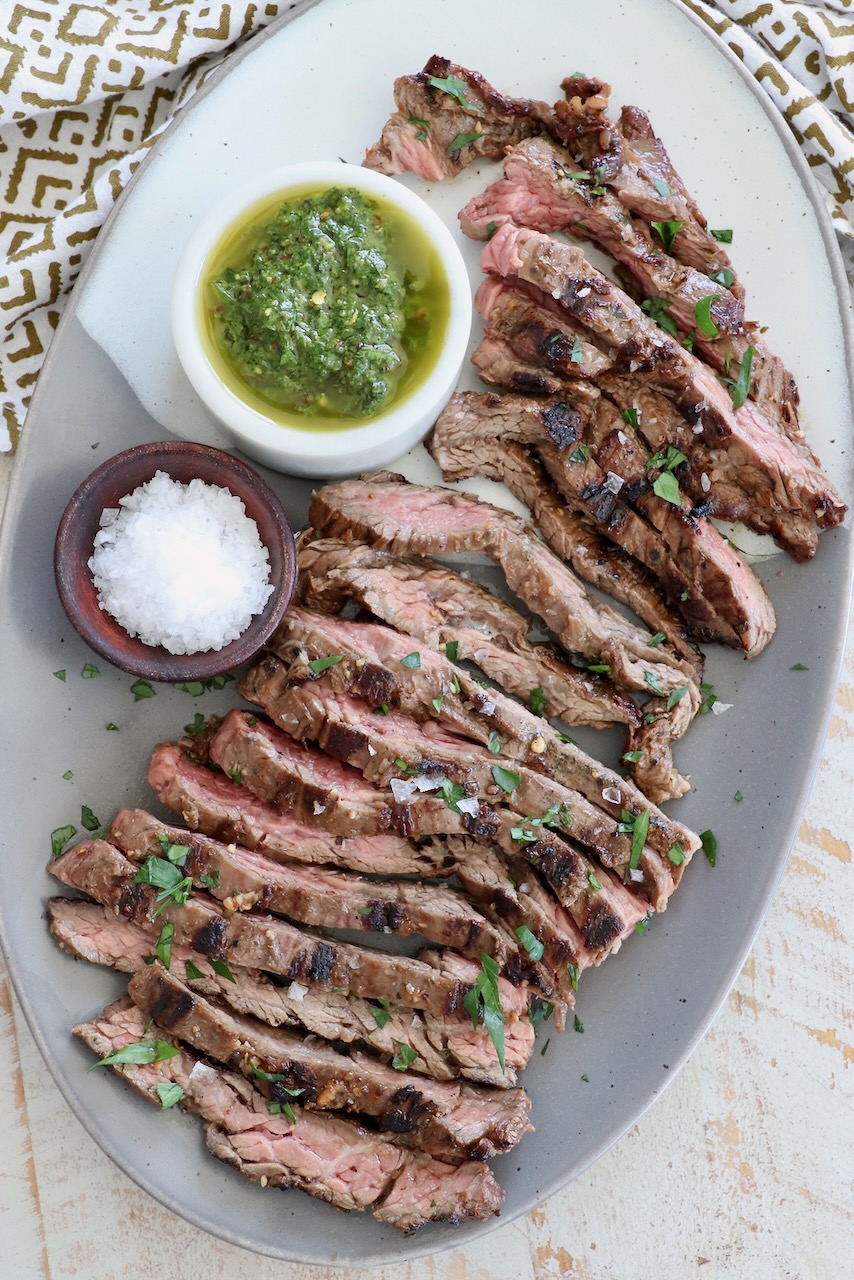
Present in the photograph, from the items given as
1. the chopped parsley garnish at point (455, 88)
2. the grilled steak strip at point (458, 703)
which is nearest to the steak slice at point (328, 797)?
the grilled steak strip at point (458, 703)

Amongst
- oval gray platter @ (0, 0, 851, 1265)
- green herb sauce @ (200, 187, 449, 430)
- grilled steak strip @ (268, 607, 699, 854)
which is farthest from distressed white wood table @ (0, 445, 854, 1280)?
A: green herb sauce @ (200, 187, 449, 430)

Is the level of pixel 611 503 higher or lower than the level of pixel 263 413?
higher

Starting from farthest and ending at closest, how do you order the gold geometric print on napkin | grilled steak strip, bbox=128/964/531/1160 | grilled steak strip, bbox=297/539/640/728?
the gold geometric print on napkin < grilled steak strip, bbox=297/539/640/728 < grilled steak strip, bbox=128/964/531/1160

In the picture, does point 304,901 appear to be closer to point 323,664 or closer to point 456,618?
point 323,664

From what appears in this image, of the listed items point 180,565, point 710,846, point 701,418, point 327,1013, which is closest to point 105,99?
point 180,565

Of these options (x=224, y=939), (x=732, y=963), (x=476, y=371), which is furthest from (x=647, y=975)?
(x=476, y=371)

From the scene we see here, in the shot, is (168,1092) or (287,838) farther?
(287,838)

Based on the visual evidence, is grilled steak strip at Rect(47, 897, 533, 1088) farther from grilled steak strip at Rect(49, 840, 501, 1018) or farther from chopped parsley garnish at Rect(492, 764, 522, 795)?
chopped parsley garnish at Rect(492, 764, 522, 795)
